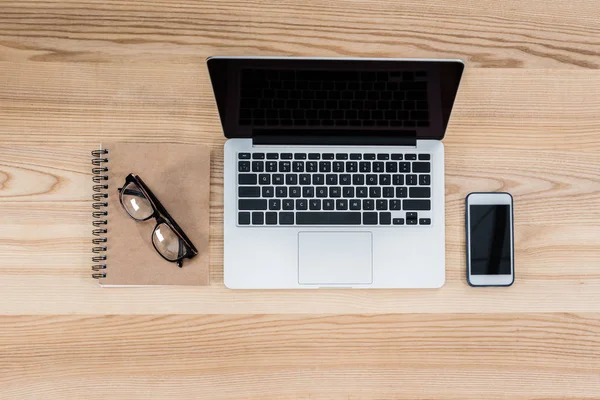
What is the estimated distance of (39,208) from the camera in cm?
79

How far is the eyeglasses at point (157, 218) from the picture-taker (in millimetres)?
756

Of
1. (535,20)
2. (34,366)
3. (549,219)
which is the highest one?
(535,20)

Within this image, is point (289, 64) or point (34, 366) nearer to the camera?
point (289, 64)

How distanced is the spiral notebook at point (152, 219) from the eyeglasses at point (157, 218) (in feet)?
0.05

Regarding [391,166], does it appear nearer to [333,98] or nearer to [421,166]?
[421,166]

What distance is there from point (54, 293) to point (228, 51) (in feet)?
1.75

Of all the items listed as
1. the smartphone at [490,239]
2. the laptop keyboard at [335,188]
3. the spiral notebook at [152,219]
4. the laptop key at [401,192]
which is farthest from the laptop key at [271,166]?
the smartphone at [490,239]

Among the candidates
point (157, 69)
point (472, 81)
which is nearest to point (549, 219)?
point (472, 81)

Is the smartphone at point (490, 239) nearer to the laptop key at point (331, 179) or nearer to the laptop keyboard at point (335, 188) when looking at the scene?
the laptop keyboard at point (335, 188)

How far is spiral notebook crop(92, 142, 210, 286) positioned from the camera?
2.55 feet

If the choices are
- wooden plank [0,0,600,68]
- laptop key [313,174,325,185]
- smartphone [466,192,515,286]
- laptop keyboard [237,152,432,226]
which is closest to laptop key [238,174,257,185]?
laptop keyboard [237,152,432,226]

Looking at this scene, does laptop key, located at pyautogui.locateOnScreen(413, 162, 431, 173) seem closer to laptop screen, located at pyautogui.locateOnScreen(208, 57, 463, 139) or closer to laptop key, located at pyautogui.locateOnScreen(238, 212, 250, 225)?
laptop screen, located at pyautogui.locateOnScreen(208, 57, 463, 139)

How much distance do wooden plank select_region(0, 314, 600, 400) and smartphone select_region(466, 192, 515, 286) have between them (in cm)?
8

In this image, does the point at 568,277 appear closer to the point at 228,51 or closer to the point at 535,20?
the point at 535,20
